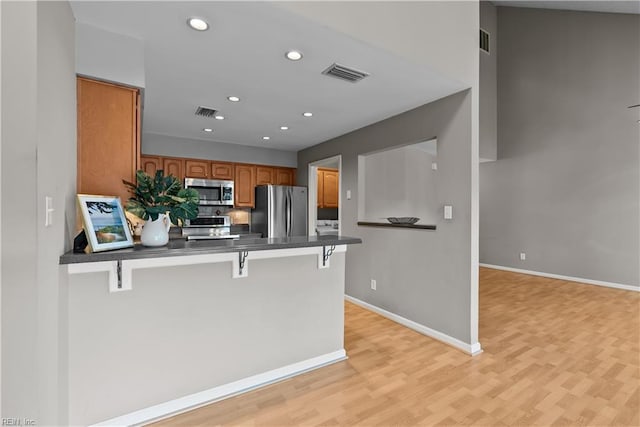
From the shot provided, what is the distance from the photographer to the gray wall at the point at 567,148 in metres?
4.79

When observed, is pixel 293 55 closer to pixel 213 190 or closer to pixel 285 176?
pixel 213 190

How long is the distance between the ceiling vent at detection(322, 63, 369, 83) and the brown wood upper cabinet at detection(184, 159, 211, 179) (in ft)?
9.77

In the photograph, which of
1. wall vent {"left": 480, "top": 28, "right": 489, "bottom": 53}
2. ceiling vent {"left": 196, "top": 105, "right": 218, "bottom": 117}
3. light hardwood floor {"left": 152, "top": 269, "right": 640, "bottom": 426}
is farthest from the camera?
wall vent {"left": 480, "top": 28, "right": 489, "bottom": 53}

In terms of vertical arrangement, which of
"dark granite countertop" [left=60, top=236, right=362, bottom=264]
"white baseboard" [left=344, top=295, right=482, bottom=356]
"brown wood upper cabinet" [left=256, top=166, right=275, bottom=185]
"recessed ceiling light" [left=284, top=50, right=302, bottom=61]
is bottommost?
"white baseboard" [left=344, top=295, right=482, bottom=356]

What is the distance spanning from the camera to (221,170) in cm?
487

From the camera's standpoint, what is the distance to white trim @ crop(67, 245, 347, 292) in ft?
5.29

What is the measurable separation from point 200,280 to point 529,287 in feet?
17.2

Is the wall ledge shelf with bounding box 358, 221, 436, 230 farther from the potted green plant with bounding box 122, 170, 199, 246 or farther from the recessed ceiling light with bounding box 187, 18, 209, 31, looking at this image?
the recessed ceiling light with bounding box 187, 18, 209, 31

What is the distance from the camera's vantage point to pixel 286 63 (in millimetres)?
2279

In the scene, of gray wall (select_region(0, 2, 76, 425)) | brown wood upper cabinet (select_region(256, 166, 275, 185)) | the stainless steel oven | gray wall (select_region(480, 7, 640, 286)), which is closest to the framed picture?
gray wall (select_region(0, 2, 76, 425))

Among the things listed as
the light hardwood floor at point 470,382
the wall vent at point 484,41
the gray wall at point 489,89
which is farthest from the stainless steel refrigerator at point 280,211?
the wall vent at point 484,41

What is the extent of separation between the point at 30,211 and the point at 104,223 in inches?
23.2

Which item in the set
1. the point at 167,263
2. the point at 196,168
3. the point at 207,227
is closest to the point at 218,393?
the point at 167,263

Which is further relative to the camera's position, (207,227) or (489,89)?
(489,89)
